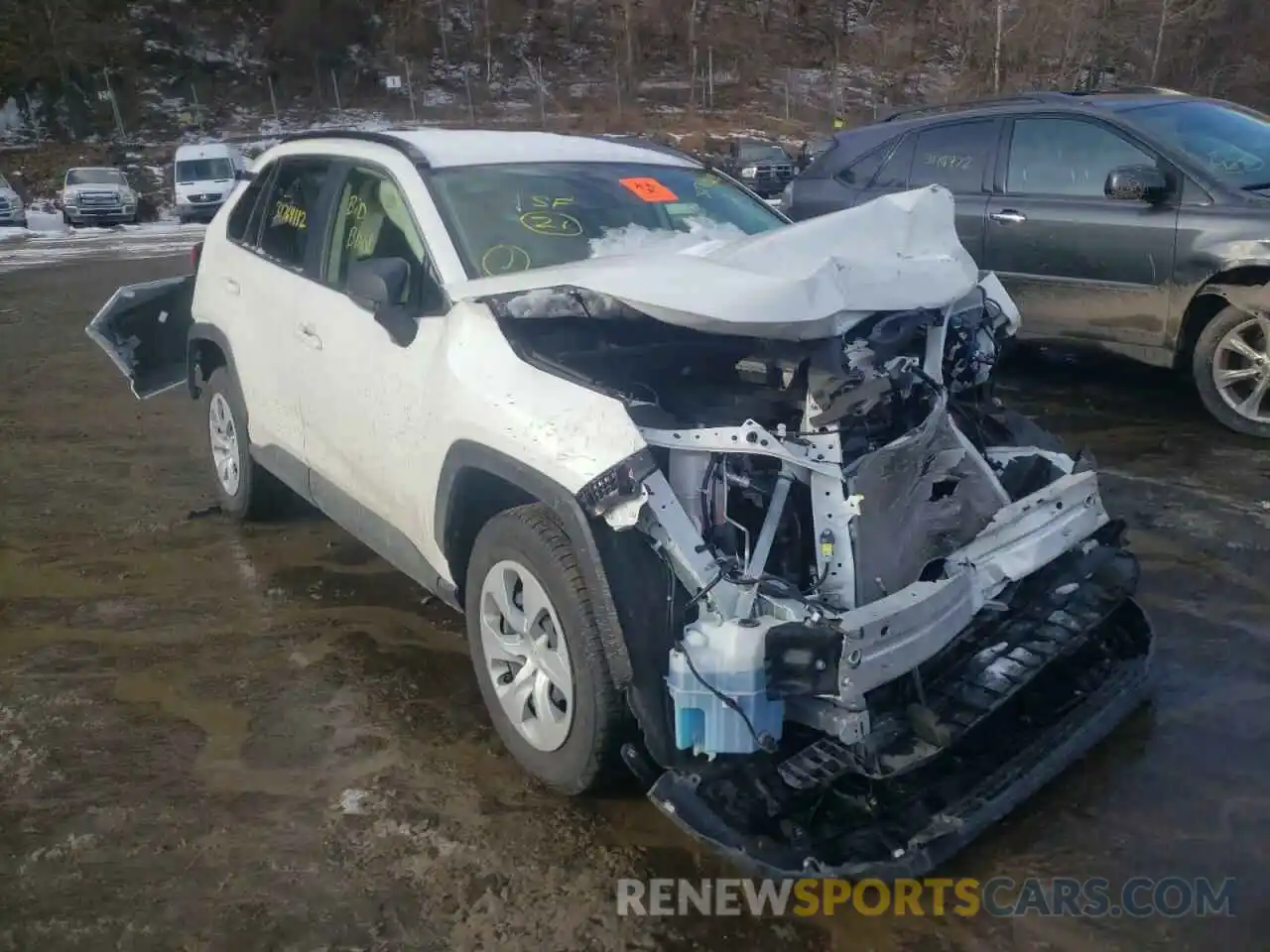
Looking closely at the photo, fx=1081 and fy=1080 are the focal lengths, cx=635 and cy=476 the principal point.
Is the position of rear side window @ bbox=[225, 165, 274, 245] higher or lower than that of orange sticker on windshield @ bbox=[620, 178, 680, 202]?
lower

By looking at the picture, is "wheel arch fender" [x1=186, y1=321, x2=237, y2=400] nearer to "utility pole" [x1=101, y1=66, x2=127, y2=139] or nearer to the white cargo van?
the white cargo van

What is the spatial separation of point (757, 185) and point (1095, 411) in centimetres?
1293

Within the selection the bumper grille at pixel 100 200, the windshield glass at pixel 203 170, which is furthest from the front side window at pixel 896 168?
the bumper grille at pixel 100 200

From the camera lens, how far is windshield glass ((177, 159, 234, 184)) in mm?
26562

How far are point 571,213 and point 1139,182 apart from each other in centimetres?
371

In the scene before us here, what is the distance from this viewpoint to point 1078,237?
260 inches

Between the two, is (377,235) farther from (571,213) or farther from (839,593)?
(839,593)

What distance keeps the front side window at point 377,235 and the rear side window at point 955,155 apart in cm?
428

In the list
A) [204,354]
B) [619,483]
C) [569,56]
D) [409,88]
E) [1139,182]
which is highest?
[569,56]

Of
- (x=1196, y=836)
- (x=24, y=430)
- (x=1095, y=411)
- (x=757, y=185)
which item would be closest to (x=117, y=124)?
(x=757, y=185)

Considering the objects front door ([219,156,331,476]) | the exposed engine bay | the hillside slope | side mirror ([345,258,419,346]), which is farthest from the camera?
the hillside slope

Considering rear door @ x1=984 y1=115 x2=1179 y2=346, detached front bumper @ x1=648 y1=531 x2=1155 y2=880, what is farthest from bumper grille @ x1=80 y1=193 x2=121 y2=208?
detached front bumper @ x1=648 y1=531 x2=1155 y2=880

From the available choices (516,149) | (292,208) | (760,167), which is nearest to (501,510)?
(516,149)

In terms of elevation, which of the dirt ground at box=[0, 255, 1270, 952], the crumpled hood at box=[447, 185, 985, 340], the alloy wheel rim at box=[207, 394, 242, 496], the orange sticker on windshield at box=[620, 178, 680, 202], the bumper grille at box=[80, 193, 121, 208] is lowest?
the bumper grille at box=[80, 193, 121, 208]
